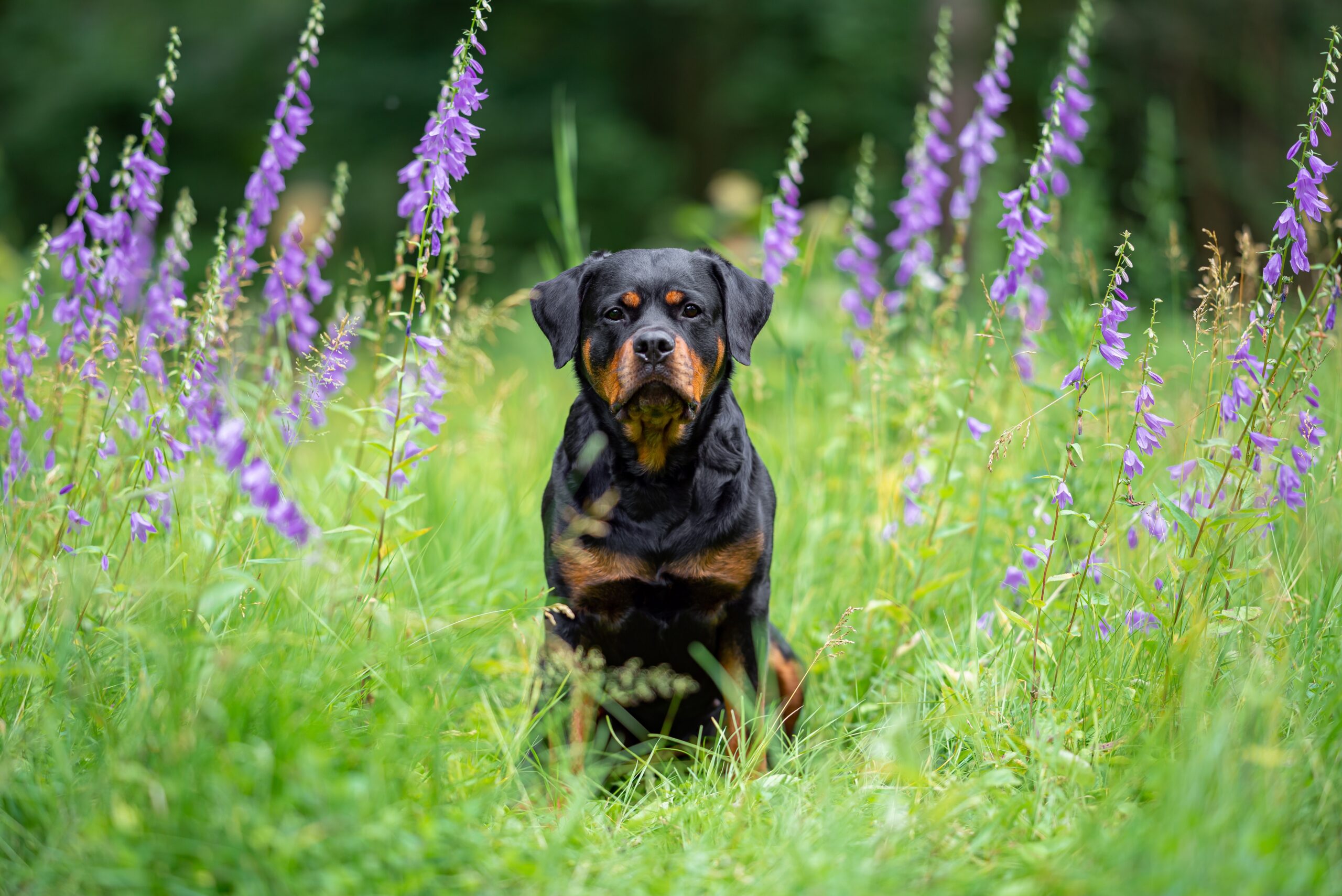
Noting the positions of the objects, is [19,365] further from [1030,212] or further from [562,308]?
[1030,212]

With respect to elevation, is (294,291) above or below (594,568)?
above

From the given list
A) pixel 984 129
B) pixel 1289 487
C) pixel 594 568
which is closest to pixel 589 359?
pixel 594 568

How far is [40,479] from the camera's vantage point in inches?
120

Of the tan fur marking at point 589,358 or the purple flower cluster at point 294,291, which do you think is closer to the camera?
the tan fur marking at point 589,358

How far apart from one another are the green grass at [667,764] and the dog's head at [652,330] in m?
0.60

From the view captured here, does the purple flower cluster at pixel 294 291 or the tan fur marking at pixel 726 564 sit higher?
the purple flower cluster at pixel 294 291

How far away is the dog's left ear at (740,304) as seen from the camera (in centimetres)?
295

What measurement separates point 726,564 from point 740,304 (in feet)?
2.53

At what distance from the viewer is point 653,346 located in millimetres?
2666

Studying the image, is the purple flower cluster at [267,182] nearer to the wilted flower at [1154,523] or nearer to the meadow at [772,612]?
the meadow at [772,612]

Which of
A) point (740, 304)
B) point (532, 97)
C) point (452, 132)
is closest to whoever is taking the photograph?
point (452, 132)

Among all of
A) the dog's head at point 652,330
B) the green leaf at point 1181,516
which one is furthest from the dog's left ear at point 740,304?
the green leaf at point 1181,516

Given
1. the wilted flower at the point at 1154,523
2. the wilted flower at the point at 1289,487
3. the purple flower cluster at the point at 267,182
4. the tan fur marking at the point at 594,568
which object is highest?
the purple flower cluster at the point at 267,182

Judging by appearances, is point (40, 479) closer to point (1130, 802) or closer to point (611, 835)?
point (611, 835)
